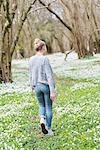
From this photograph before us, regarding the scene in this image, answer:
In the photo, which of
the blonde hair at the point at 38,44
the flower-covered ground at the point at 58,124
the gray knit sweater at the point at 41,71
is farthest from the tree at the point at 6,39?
the blonde hair at the point at 38,44

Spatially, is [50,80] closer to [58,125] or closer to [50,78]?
[50,78]

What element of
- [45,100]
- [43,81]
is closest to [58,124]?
[45,100]

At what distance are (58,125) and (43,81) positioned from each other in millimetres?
1711

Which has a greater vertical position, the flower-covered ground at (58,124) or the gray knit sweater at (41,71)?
the gray knit sweater at (41,71)

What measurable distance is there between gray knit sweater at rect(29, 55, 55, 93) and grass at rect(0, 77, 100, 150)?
1339mm

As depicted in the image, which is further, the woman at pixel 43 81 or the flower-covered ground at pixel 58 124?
the woman at pixel 43 81

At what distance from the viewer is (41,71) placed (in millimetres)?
8922

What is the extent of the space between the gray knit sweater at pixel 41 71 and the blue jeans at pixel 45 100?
0.12 metres

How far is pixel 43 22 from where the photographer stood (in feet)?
210

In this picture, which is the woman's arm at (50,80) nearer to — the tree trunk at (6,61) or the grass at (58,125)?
the grass at (58,125)

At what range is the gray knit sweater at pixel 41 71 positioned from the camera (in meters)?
8.78

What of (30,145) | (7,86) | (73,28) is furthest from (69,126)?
(73,28)

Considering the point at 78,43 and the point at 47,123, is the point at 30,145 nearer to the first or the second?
the point at 47,123

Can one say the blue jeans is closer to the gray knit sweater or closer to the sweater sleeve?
the gray knit sweater
